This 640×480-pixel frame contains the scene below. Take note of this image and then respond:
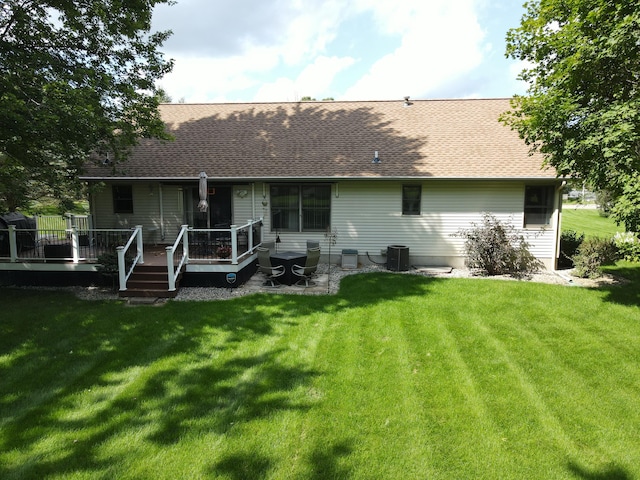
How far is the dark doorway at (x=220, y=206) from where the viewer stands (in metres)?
13.3

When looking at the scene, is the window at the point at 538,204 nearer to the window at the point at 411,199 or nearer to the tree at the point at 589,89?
the window at the point at 411,199

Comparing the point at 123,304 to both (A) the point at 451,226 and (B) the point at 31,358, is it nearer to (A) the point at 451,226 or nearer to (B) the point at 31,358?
(B) the point at 31,358

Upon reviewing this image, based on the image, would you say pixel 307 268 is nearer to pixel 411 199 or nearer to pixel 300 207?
pixel 300 207

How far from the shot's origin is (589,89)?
24.8 feet

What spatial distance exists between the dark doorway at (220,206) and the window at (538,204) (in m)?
10.1

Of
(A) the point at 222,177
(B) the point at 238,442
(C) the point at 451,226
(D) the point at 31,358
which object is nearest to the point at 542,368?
(B) the point at 238,442

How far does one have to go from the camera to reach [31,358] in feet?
20.1

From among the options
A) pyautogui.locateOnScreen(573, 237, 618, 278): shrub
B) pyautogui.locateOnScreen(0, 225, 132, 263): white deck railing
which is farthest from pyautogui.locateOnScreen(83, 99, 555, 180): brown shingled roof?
pyautogui.locateOnScreen(0, 225, 132, 263): white deck railing

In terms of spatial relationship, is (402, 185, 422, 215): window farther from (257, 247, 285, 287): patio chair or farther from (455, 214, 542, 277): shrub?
(257, 247, 285, 287): patio chair

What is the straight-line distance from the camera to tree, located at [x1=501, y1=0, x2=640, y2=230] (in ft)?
21.9

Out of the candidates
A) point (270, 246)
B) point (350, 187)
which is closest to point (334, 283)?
point (270, 246)

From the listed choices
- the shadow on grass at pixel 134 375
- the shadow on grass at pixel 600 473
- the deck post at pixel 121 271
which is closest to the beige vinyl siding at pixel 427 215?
the shadow on grass at pixel 134 375

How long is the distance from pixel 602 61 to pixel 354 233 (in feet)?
25.6

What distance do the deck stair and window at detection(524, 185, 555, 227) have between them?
435 inches
